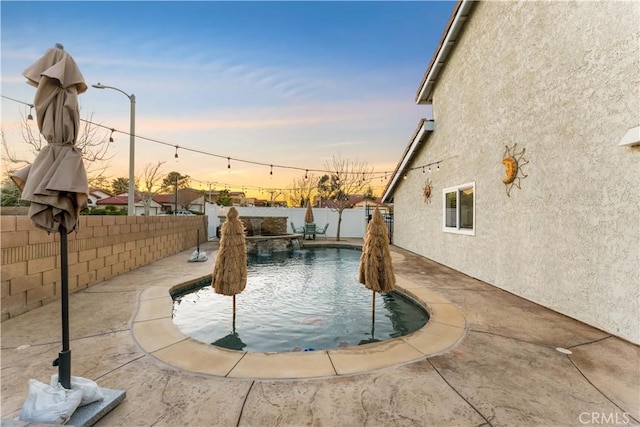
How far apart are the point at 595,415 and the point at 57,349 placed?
5.56 metres

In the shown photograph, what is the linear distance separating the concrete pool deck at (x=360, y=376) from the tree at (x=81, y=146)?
1047 centimetres

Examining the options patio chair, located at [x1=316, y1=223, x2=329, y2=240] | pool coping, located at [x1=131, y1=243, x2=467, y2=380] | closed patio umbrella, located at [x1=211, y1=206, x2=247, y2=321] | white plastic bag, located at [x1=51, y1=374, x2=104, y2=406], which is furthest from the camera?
patio chair, located at [x1=316, y1=223, x2=329, y2=240]

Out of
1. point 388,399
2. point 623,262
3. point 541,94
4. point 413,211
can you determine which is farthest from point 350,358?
point 413,211

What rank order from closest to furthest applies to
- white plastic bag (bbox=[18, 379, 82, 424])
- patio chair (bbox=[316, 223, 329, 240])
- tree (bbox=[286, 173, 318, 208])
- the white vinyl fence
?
white plastic bag (bbox=[18, 379, 82, 424]), patio chair (bbox=[316, 223, 329, 240]), the white vinyl fence, tree (bbox=[286, 173, 318, 208])

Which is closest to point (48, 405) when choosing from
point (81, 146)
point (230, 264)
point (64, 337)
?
point (64, 337)

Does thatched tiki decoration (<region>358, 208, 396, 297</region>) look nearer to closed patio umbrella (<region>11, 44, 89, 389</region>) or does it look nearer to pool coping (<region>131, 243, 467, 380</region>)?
pool coping (<region>131, 243, 467, 380</region>)

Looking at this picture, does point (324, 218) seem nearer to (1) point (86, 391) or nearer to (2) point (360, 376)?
(2) point (360, 376)

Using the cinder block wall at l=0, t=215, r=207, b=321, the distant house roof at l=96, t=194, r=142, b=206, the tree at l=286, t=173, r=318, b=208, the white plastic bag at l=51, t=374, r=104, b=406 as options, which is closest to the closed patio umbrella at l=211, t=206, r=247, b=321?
the white plastic bag at l=51, t=374, r=104, b=406

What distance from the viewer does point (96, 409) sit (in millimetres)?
2143

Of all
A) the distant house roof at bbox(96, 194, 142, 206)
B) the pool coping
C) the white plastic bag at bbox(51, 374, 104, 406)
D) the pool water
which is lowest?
the pool water

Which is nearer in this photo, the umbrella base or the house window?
the umbrella base

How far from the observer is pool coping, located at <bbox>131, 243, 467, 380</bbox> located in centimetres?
292

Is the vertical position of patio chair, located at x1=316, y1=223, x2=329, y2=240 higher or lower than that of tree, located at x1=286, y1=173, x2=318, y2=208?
lower

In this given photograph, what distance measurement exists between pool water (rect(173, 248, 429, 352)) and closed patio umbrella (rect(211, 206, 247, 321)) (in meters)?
0.71
